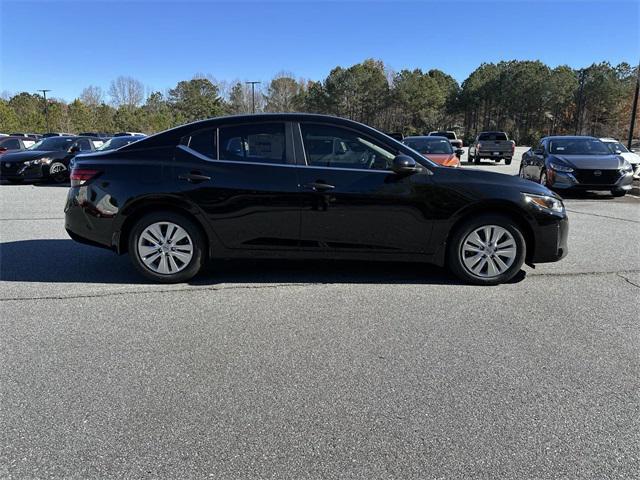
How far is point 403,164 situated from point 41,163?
14.2m

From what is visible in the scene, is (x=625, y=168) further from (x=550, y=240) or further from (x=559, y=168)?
(x=550, y=240)

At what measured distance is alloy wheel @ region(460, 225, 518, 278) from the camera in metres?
4.97

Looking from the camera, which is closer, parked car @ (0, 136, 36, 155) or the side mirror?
the side mirror

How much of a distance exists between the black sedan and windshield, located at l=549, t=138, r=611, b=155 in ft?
31.1

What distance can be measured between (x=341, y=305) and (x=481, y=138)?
25.5 metres

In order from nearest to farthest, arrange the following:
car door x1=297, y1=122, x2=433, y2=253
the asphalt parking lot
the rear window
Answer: the asphalt parking lot, car door x1=297, y1=122, x2=433, y2=253, the rear window

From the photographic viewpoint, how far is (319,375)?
3.21m

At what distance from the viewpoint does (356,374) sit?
10.6ft

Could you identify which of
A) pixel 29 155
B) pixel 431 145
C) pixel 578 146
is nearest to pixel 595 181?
pixel 578 146

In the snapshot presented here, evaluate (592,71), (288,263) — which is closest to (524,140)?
(592,71)

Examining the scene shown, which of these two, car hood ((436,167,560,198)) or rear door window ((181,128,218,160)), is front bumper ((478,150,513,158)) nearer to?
car hood ((436,167,560,198))

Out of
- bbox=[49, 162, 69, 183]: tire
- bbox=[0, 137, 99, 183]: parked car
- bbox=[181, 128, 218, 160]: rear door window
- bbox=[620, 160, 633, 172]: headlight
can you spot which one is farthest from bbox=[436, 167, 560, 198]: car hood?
bbox=[49, 162, 69, 183]: tire

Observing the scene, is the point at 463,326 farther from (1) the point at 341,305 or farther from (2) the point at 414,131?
(2) the point at 414,131

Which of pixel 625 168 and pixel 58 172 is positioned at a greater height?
pixel 625 168
